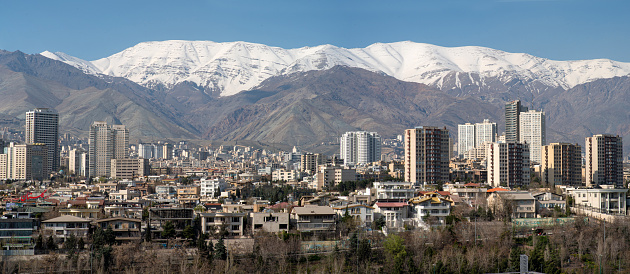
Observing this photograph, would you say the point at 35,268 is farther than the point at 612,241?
No

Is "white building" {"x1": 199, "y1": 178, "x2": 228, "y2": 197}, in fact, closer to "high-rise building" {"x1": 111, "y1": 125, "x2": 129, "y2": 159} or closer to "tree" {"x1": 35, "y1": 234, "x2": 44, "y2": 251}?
"tree" {"x1": 35, "y1": 234, "x2": 44, "y2": 251}

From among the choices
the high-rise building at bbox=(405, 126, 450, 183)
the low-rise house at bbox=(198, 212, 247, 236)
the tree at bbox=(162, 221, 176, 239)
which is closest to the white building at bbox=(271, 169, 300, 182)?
the high-rise building at bbox=(405, 126, 450, 183)

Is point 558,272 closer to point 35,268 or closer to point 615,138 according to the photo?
point 35,268

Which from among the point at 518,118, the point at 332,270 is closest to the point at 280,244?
the point at 332,270

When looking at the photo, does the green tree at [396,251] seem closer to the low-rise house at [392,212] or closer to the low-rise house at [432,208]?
the low-rise house at [392,212]

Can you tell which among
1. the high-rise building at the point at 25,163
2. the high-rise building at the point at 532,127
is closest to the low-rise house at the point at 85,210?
the high-rise building at the point at 25,163
